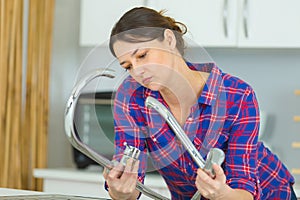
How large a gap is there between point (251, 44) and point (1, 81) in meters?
1.18

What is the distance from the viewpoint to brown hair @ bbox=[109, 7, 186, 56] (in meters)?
0.97

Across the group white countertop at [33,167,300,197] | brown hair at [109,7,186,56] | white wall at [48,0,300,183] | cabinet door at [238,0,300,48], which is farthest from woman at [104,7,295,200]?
white wall at [48,0,300,183]

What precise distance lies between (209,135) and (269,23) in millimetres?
1694

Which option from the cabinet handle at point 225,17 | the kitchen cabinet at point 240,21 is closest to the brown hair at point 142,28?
the kitchen cabinet at point 240,21

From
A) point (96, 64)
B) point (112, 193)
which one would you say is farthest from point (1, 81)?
point (96, 64)

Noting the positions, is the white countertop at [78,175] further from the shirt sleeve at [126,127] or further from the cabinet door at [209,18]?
the shirt sleeve at [126,127]

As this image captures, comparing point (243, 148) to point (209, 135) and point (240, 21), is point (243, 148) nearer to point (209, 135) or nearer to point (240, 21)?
point (209, 135)

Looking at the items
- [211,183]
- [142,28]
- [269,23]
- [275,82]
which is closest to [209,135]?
[211,183]

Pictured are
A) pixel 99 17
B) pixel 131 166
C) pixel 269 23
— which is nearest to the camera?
pixel 131 166

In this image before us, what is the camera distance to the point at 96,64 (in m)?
0.95

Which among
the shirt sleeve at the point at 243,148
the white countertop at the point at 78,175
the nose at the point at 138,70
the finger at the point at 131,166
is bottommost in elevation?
the white countertop at the point at 78,175

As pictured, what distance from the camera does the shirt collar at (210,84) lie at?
1117 millimetres

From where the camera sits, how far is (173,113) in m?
1.19

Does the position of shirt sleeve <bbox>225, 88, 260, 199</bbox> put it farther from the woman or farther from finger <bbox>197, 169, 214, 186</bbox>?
finger <bbox>197, 169, 214, 186</bbox>
